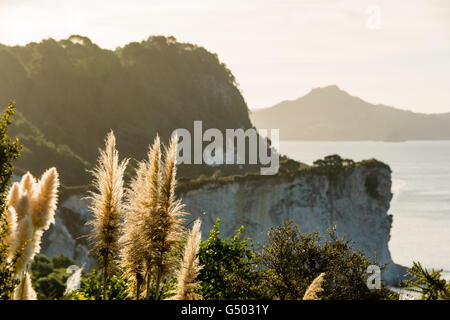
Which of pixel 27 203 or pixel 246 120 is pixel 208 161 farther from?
pixel 27 203

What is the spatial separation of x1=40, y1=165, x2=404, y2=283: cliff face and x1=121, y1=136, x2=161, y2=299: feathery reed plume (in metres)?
45.6

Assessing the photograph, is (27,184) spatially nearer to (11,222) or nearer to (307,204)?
(11,222)

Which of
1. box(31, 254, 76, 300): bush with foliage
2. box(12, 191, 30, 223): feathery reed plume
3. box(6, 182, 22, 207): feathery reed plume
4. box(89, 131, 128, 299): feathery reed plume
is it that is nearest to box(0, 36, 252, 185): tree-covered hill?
box(31, 254, 76, 300): bush with foliage

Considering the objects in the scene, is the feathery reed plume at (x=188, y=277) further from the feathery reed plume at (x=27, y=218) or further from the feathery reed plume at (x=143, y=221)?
the feathery reed plume at (x=27, y=218)

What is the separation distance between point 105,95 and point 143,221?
316 feet

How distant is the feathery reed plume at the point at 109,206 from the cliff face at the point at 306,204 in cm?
4594

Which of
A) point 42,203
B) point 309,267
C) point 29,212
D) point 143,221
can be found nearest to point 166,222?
point 143,221

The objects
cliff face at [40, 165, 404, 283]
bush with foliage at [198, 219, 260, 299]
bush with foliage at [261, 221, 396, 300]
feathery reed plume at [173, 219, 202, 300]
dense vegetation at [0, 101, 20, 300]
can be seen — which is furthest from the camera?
cliff face at [40, 165, 404, 283]

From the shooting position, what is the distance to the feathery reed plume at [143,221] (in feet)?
17.9

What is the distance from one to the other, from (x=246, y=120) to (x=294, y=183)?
66.7 metres

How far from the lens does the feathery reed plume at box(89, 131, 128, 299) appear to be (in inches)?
206

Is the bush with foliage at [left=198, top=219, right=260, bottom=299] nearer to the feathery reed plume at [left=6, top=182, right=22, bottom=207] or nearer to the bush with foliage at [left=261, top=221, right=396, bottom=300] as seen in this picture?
the bush with foliage at [left=261, top=221, right=396, bottom=300]

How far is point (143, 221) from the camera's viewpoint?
5.53 meters

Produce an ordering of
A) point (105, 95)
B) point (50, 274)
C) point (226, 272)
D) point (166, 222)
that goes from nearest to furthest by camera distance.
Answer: point (166, 222), point (226, 272), point (50, 274), point (105, 95)
